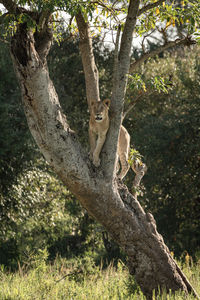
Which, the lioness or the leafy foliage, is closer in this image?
the lioness

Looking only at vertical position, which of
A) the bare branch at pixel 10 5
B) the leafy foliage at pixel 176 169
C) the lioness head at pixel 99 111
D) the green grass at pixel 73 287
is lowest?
the green grass at pixel 73 287

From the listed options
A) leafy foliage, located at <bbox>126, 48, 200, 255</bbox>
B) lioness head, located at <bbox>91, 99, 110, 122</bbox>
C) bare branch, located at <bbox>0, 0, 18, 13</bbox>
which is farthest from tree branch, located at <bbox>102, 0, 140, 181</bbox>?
leafy foliage, located at <bbox>126, 48, 200, 255</bbox>

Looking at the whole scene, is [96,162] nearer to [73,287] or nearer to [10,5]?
[73,287]

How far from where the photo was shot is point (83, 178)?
17.4 ft

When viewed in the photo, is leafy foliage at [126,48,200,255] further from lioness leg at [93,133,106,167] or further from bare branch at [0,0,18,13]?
bare branch at [0,0,18,13]

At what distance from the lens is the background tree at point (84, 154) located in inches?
203

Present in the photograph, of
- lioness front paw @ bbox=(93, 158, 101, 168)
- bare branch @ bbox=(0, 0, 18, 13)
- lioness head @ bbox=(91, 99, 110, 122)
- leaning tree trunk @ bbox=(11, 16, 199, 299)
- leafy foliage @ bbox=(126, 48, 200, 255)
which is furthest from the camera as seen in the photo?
leafy foliage @ bbox=(126, 48, 200, 255)

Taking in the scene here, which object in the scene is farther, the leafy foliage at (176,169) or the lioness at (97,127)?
the leafy foliage at (176,169)

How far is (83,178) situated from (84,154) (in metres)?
0.36

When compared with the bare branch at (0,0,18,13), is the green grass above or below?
below

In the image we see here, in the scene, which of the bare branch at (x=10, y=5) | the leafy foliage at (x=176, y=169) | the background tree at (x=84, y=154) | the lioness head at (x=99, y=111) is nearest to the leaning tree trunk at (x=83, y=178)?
the background tree at (x=84, y=154)

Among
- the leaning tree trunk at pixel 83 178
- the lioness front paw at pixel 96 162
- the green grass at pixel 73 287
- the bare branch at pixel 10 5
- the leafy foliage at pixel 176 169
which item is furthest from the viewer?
the leafy foliage at pixel 176 169

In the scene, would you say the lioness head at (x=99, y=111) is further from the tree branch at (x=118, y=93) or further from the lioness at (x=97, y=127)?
Answer: the tree branch at (x=118, y=93)

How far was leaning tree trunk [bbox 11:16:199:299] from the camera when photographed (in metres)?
5.15
